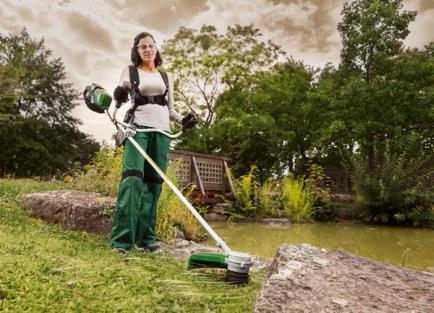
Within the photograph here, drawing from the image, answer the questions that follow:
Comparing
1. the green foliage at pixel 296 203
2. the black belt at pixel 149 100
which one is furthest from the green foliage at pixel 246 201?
the black belt at pixel 149 100

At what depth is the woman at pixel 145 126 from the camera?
3.20 metres

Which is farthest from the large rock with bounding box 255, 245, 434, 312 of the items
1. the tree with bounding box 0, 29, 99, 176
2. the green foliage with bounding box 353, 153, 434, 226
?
the tree with bounding box 0, 29, 99, 176

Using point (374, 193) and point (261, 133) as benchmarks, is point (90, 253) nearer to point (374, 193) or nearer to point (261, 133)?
point (374, 193)

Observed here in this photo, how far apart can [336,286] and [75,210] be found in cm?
334

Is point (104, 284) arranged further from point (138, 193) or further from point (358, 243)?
point (358, 243)

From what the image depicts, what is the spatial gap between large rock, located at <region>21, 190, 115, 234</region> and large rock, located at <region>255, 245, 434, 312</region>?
2.60 m

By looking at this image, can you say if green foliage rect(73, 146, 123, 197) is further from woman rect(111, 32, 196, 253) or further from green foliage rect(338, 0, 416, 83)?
green foliage rect(338, 0, 416, 83)

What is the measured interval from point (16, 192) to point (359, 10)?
1262cm

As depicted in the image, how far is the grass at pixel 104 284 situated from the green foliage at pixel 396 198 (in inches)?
324

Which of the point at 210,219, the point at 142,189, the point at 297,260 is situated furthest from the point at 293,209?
the point at 297,260

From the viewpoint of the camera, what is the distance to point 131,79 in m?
3.33

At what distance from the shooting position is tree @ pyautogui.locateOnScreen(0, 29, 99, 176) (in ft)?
67.0

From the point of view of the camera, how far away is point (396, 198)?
9.92 m

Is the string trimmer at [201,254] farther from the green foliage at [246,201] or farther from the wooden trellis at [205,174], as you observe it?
the green foliage at [246,201]
